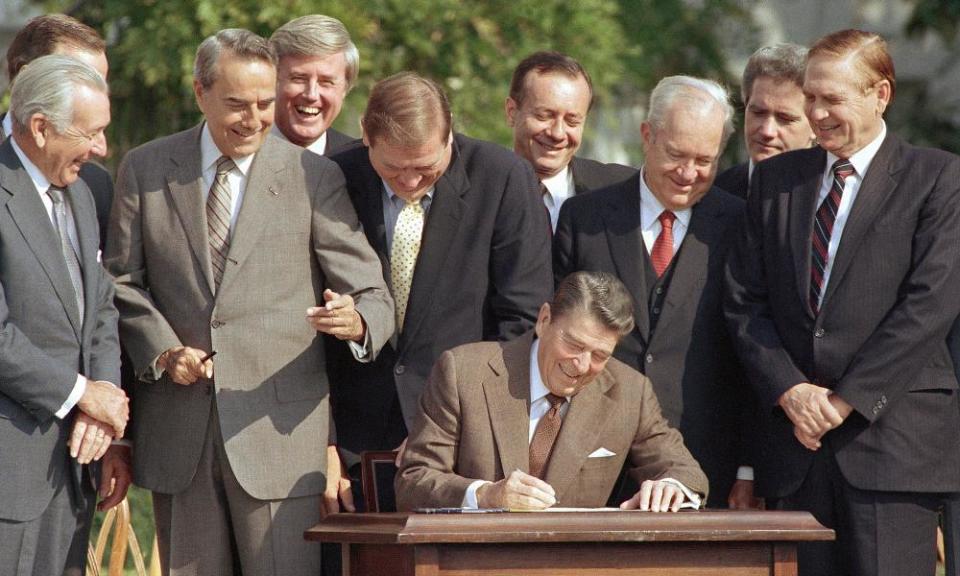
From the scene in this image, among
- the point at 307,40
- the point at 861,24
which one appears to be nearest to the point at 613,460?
the point at 307,40

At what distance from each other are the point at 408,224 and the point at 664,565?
159 cm

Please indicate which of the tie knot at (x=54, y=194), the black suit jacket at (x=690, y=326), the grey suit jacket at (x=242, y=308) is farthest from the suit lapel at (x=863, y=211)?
the tie knot at (x=54, y=194)

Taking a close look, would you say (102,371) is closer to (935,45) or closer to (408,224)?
(408,224)

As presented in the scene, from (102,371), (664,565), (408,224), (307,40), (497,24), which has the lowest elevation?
(664,565)

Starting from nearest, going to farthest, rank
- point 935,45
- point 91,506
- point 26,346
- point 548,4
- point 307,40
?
point 26,346 → point 91,506 → point 307,40 → point 548,4 → point 935,45

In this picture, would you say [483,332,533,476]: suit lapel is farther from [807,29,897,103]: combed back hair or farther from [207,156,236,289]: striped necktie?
[807,29,897,103]: combed back hair

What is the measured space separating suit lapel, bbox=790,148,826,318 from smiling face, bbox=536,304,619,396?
0.70m

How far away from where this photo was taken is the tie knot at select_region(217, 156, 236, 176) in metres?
5.05

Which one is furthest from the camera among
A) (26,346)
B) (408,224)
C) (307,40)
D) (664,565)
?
(307,40)

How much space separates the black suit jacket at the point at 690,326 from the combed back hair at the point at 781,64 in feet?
2.33

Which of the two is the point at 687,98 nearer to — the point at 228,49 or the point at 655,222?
the point at 655,222

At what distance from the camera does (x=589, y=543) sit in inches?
159

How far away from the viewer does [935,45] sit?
12602 mm

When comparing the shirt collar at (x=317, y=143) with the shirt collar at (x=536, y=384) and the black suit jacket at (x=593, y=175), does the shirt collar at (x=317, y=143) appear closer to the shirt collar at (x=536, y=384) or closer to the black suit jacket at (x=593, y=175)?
the black suit jacket at (x=593, y=175)
